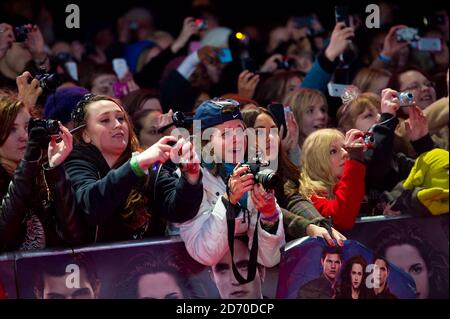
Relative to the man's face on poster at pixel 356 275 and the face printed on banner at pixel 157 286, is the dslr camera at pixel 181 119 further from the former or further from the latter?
the man's face on poster at pixel 356 275

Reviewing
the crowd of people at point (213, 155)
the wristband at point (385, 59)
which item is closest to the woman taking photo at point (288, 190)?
the crowd of people at point (213, 155)

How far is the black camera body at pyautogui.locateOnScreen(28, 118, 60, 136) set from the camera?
4109mm

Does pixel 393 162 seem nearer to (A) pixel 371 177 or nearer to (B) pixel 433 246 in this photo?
(A) pixel 371 177

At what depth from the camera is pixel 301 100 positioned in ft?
18.9

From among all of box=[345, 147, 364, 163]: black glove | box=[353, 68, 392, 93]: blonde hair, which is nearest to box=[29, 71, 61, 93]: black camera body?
box=[345, 147, 364, 163]: black glove

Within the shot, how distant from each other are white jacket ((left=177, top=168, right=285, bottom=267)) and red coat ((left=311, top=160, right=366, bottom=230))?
33 cm

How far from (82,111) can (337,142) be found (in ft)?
4.24

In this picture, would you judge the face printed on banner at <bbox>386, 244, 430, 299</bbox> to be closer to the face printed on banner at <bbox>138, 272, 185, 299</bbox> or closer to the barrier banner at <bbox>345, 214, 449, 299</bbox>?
the barrier banner at <bbox>345, 214, 449, 299</bbox>

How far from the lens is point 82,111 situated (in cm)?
461

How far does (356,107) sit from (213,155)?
1.23 metres

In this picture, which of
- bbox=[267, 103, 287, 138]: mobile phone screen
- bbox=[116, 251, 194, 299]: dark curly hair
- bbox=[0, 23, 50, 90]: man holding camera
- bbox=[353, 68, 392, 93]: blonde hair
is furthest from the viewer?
bbox=[353, 68, 392, 93]: blonde hair

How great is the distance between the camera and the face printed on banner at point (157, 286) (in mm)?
4371

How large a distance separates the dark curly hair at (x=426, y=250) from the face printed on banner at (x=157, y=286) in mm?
1037
